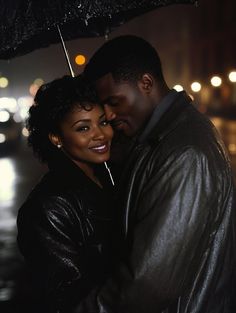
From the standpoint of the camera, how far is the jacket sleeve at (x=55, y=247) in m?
2.67

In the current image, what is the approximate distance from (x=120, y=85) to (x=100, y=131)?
0.68 meters

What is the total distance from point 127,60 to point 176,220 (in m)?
1.20

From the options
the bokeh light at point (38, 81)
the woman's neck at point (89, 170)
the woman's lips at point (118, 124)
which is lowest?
the woman's neck at point (89, 170)

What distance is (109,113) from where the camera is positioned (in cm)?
315

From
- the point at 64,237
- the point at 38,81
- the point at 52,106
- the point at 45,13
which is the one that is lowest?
the point at 64,237

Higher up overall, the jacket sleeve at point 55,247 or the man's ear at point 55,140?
the man's ear at point 55,140

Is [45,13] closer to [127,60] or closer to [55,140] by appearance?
[127,60]

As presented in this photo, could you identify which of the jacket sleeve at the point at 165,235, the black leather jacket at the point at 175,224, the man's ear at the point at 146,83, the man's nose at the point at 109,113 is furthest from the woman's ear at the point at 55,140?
the jacket sleeve at the point at 165,235

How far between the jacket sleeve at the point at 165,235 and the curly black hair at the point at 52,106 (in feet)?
4.37

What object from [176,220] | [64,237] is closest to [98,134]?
[64,237]

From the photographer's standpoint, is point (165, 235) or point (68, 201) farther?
point (68, 201)

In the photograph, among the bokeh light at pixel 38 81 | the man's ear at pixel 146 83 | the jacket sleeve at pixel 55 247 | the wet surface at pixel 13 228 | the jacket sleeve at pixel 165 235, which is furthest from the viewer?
the bokeh light at pixel 38 81

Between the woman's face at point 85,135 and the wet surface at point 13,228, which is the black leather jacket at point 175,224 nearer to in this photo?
the woman's face at point 85,135

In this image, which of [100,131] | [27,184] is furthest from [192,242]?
[27,184]
